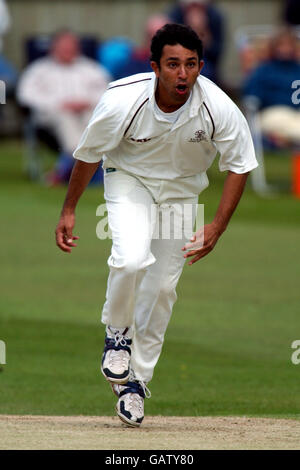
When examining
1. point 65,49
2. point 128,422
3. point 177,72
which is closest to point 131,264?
point 128,422

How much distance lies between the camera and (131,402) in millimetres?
6680

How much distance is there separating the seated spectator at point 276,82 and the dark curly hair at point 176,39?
1059 cm

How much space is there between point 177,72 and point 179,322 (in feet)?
14.2

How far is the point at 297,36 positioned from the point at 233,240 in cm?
453

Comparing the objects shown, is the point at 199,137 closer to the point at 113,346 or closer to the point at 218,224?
the point at 218,224

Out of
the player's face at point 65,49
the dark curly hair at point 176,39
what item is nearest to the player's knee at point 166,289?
the dark curly hair at point 176,39

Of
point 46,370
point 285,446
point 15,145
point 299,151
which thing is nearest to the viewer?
point 285,446

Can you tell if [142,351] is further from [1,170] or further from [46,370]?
[1,170]

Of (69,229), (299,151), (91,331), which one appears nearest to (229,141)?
(69,229)

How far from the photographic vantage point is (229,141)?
649 cm

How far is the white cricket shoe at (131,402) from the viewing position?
659 cm

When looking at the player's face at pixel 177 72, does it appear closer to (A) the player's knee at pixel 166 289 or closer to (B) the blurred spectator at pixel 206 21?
(A) the player's knee at pixel 166 289

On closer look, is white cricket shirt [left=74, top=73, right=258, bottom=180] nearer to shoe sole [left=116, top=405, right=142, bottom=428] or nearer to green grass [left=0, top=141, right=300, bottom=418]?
shoe sole [left=116, top=405, right=142, bottom=428]

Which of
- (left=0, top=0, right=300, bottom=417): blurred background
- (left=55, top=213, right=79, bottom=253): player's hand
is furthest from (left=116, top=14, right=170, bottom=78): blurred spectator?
(left=55, top=213, right=79, bottom=253): player's hand
